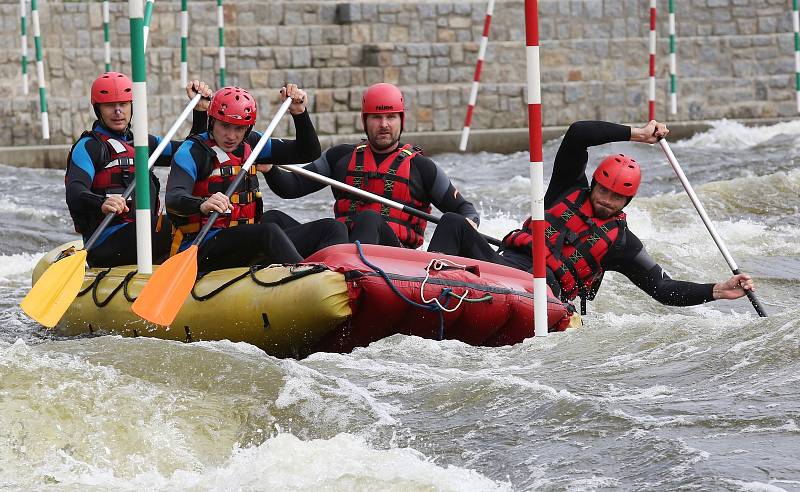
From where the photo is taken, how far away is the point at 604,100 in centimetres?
1467

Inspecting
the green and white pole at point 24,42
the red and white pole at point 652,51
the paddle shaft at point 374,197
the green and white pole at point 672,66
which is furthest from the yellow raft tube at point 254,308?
the green and white pole at point 672,66

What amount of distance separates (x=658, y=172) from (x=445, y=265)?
292 inches

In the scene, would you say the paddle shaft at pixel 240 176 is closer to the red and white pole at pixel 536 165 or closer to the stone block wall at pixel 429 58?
the red and white pole at pixel 536 165

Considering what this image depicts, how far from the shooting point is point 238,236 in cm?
Answer: 582

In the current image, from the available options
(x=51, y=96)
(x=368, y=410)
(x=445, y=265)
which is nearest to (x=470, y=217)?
(x=445, y=265)

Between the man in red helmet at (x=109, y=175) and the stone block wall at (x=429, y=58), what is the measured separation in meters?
6.65

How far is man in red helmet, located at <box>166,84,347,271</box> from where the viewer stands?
18.9ft

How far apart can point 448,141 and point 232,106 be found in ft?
26.1

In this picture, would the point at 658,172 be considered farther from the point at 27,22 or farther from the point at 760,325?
the point at 760,325

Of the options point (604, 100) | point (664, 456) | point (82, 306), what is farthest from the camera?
point (604, 100)

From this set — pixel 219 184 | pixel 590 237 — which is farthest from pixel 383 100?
pixel 590 237

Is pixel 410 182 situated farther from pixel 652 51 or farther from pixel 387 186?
pixel 652 51

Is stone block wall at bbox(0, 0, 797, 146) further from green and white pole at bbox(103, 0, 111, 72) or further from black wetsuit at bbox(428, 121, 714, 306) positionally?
black wetsuit at bbox(428, 121, 714, 306)

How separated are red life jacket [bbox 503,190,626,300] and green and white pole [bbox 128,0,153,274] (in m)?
1.66
